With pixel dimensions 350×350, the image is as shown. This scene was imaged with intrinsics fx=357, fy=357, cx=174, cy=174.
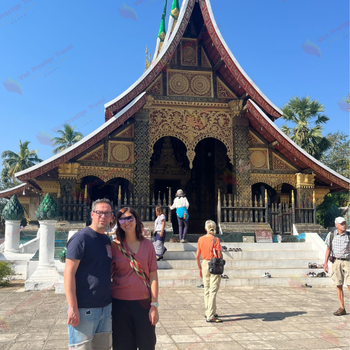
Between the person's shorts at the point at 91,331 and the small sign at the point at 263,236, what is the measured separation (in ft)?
28.5

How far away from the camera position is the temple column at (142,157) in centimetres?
1123

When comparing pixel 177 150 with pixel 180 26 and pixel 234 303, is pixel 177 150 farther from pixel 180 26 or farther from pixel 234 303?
pixel 234 303

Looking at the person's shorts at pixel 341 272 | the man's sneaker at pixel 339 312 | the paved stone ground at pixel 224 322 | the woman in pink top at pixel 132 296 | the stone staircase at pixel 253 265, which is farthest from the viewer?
the stone staircase at pixel 253 265

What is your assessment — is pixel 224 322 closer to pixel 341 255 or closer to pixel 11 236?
pixel 341 255

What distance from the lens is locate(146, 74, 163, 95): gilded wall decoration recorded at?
11891 millimetres

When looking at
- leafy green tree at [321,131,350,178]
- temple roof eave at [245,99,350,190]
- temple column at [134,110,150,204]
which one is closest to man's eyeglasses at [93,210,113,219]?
temple column at [134,110,150,204]

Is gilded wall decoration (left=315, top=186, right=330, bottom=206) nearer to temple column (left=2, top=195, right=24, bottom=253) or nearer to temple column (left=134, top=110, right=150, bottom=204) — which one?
temple column (left=134, top=110, right=150, bottom=204)

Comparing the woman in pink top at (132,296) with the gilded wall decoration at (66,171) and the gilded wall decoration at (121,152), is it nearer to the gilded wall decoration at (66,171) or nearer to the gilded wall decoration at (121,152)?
the gilded wall decoration at (66,171)

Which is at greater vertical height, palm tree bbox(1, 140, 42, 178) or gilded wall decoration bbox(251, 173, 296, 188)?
palm tree bbox(1, 140, 42, 178)

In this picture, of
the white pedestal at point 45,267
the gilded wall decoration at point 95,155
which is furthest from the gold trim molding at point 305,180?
the white pedestal at point 45,267

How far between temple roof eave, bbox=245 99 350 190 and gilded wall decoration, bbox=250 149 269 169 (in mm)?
505

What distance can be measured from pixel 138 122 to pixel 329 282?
7183mm

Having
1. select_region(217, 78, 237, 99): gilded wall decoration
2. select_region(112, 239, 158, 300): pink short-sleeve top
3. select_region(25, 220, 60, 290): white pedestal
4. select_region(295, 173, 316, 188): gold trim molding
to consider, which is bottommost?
select_region(25, 220, 60, 290): white pedestal

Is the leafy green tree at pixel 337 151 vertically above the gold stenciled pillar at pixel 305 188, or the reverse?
the leafy green tree at pixel 337 151
